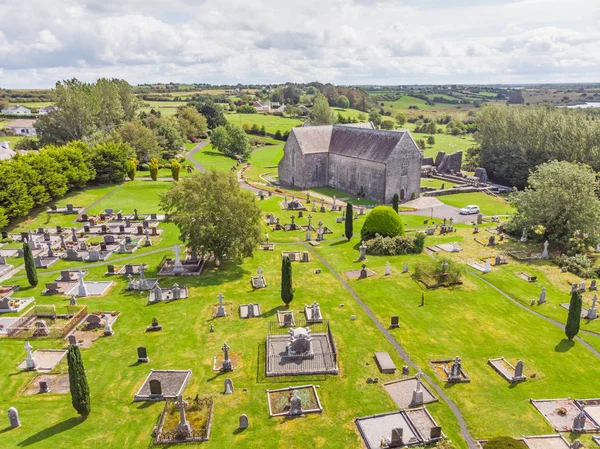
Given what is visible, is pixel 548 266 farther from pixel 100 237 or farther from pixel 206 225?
pixel 100 237

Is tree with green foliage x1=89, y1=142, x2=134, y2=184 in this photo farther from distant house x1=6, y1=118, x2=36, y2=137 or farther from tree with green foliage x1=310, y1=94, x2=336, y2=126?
distant house x1=6, y1=118, x2=36, y2=137

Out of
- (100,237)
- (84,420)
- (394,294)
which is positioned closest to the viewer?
(84,420)

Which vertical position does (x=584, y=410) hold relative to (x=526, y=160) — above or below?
below

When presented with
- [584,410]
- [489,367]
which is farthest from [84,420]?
[584,410]

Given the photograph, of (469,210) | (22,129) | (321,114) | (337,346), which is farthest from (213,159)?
(337,346)

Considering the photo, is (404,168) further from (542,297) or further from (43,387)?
(43,387)

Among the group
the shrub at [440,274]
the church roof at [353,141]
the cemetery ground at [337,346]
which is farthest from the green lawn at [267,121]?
the shrub at [440,274]
